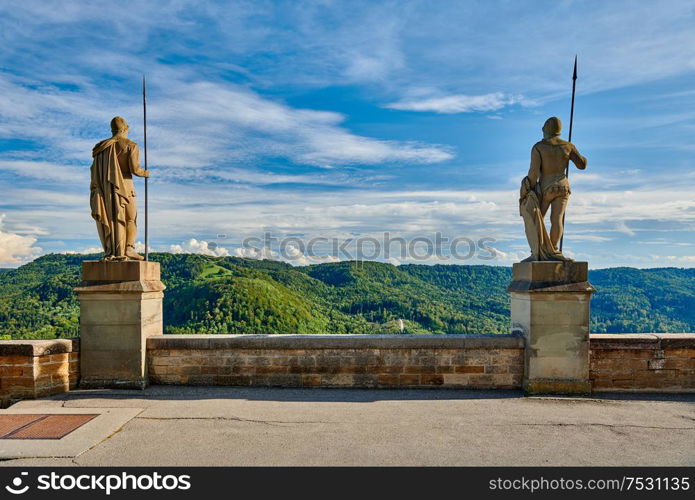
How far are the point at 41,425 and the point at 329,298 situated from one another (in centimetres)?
5165

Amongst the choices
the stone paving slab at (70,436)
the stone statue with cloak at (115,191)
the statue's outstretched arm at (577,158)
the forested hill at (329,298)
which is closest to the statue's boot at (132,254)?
the stone statue with cloak at (115,191)

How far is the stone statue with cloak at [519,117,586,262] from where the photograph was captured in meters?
6.52

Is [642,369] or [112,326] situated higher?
[112,326]

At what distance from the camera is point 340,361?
6.61 m

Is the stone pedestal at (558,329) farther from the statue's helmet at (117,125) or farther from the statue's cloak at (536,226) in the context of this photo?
the statue's helmet at (117,125)

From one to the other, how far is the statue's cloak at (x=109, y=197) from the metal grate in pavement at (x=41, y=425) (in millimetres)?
2227

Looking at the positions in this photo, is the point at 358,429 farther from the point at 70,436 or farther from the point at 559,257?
the point at 559,257

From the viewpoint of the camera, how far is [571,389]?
6.35 metres

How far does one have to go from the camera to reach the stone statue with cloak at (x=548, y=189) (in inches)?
257

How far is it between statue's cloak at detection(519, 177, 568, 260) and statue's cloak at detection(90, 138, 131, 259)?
559 cm

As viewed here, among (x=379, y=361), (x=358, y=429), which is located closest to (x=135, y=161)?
(x=379, y=361)

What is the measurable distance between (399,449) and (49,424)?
3.70 m
